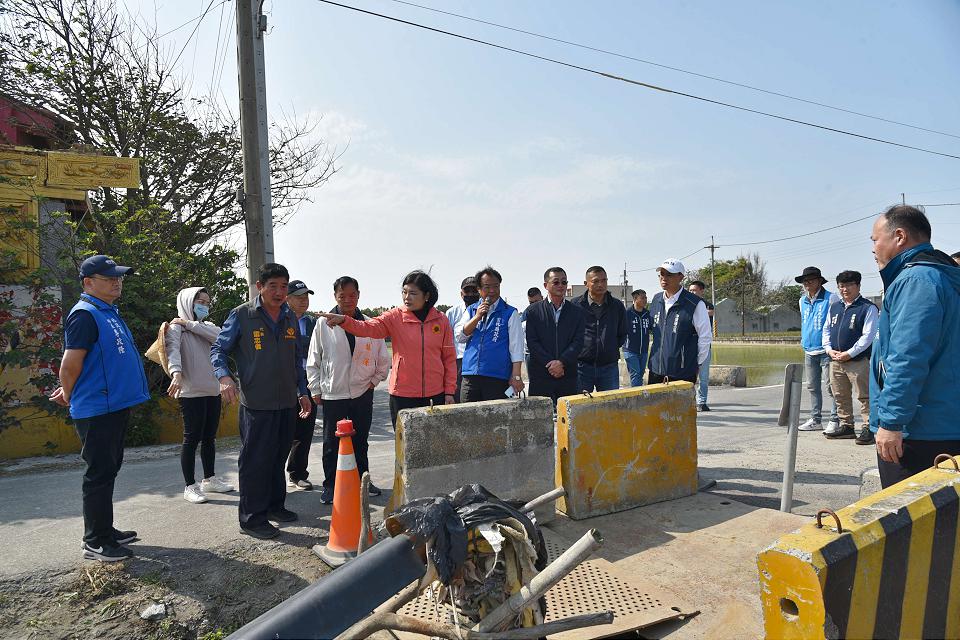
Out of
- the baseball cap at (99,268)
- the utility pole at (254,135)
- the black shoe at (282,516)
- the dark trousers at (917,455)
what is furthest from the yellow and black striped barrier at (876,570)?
the utility pole at (254,135)

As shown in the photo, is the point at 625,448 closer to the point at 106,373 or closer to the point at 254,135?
the point at 106,373

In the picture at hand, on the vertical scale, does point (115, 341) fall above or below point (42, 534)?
→ above

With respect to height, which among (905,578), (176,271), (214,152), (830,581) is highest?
(214,152)

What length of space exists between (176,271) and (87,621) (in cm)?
760

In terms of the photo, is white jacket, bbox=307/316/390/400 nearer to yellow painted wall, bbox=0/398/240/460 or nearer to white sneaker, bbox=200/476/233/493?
white sneaker, bbox=200/476/233/493

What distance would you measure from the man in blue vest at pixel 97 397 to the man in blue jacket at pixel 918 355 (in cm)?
478

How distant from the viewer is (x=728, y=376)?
1430 centimetres

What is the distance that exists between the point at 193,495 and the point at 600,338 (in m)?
4.29

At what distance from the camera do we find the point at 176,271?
9922 mm

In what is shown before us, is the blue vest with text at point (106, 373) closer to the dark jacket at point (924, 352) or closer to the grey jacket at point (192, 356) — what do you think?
the grey jacket at point (192, 356)

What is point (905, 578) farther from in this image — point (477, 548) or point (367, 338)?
point (367, 338)

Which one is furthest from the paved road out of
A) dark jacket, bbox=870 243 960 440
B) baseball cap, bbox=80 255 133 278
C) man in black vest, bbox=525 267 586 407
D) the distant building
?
the distant building

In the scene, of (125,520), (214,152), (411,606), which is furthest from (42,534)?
(214,152)

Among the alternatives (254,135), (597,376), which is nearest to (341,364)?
(597,376)
